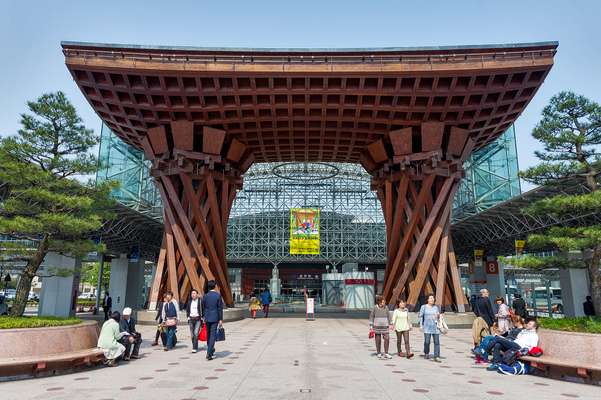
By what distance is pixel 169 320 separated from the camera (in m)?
11.2

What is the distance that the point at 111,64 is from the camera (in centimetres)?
1722

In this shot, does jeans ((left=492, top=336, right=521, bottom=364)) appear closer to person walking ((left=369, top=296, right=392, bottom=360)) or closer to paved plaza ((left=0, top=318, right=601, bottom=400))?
paved plaza ((left=0, top=318, right=601, bottom=400))

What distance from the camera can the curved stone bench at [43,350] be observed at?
7.39 meters

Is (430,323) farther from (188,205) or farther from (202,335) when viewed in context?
(188,205)

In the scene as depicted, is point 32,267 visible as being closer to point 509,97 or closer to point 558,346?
point 558,346

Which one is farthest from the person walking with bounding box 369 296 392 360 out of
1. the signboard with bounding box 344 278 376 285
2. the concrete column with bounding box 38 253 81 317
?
the signboard with bounding box 344 278 376 285

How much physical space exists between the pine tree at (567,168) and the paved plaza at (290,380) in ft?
12.6

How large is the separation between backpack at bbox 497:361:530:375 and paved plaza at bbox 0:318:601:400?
0.85 ft

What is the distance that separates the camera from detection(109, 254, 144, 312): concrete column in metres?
32.3

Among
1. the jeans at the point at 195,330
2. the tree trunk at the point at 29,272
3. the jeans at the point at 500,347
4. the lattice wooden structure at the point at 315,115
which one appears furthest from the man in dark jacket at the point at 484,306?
the tree trunk at the point at 29,272

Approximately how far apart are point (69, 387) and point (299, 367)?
433 cm

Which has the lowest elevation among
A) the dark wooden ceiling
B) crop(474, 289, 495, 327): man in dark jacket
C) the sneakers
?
the sneakers

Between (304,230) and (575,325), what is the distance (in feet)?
109

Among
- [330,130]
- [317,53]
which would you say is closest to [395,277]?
[330,130]
